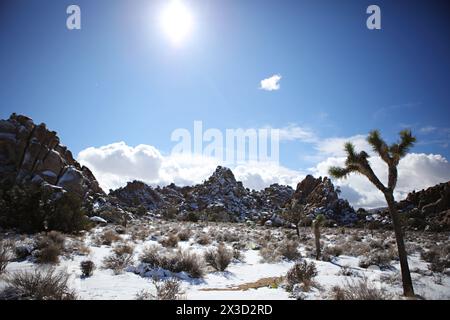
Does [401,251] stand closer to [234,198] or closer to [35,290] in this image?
[35,290]

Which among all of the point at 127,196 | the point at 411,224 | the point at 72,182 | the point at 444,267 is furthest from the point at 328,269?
the point at 127,196

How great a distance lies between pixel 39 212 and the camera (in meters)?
15.7

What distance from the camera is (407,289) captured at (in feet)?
22.8

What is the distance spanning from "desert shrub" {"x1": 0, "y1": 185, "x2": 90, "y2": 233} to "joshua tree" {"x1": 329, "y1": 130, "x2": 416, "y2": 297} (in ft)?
54.9

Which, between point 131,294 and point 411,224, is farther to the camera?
point 411,224

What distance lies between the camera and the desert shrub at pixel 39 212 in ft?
50.5

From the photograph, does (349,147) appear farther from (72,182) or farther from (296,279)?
(72,182)

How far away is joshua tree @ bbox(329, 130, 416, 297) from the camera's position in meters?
7.34

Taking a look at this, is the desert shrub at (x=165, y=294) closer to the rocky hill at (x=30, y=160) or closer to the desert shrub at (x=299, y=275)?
the desert shrub at (x=299, y=275)

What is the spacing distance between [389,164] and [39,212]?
19145mm

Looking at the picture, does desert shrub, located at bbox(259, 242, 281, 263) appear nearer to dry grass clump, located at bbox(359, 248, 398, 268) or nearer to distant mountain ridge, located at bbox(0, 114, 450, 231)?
dry grass clump, located at bbox(359, 248, 398, 268)

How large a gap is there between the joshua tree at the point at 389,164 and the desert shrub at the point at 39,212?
1674 centimetres

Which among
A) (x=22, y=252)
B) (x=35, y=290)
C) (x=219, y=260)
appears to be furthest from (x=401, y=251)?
(x=22, y=252)
